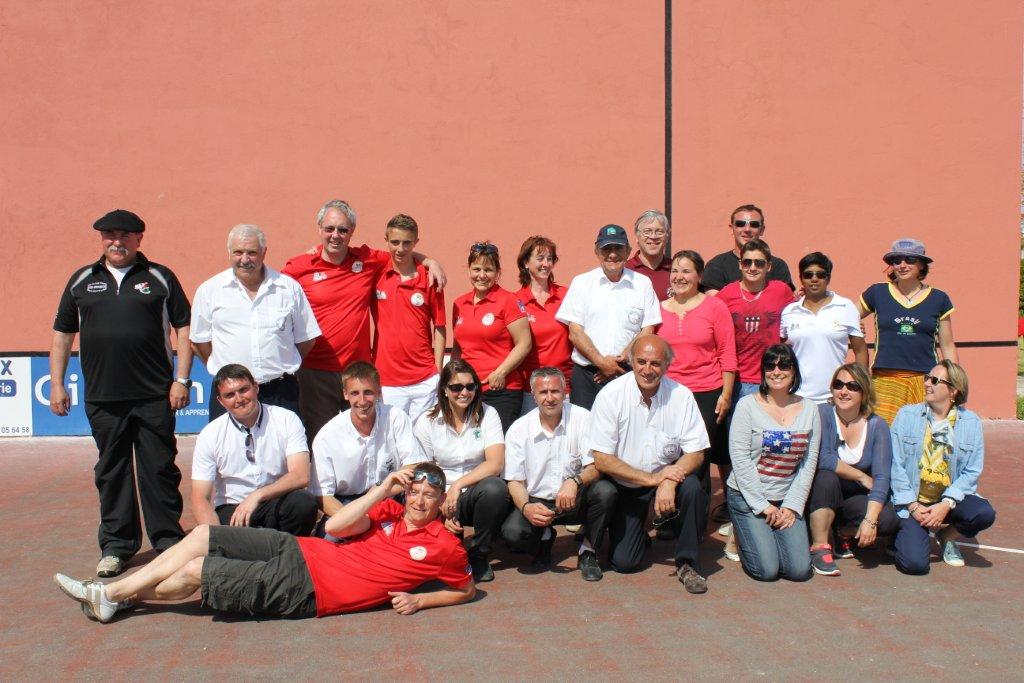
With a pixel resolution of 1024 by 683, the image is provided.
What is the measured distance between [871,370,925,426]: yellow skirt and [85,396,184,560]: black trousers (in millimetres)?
4182

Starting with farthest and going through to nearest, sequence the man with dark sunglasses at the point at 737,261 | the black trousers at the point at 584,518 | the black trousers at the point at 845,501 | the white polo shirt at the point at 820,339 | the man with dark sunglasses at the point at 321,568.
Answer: the man with dark sunglasses at the point at 737,261, the white polo shirt at the point at 820,339, the black trousers at the point at 845,501, the black trousers at the point at 584,518, the man with dark sunglasses at the point at 321,568

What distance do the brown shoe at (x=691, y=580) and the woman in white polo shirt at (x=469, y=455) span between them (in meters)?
0.91

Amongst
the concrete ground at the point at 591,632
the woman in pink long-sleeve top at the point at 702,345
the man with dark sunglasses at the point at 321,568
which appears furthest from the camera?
the woman in pink long-sleeve top at the point at 702,345

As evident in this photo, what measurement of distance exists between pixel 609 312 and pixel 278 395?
1.92 metres

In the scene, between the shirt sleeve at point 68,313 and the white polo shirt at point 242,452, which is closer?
the white polo shirt at point 242,452

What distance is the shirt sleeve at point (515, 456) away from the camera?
443 centimetres

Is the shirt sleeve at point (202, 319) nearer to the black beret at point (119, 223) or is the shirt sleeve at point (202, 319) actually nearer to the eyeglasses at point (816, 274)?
the black beret at point (119, 223)

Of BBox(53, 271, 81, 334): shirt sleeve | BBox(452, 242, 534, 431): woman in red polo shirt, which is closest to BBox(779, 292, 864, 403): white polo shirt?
BBox(452, 242, 534, 431): woman in red polo shirt

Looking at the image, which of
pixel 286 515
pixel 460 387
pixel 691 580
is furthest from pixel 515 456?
pixel 286 515

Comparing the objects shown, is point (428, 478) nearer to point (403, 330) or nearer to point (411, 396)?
point (411, 396)

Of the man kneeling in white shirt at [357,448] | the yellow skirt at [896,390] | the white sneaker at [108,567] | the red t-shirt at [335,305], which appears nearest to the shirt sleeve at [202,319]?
the red t-shirt at [335,305]

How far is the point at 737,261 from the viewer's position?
559 centimetres

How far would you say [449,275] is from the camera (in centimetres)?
871

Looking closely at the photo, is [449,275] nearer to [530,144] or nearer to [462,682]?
[530,144]
